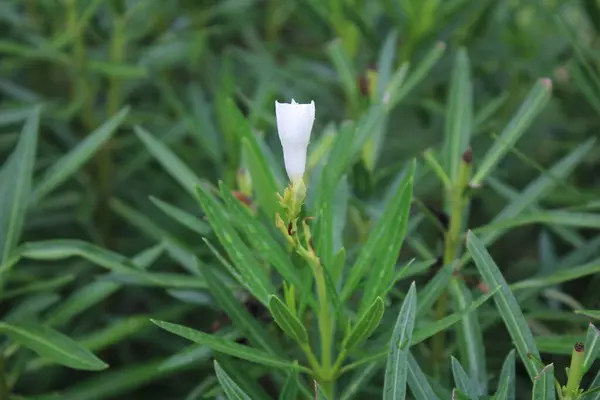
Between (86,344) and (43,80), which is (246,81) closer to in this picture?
(43,80)

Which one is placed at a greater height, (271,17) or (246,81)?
(271,17)

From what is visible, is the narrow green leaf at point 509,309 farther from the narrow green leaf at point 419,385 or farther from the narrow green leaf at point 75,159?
the narrow green leaf at point 75,159

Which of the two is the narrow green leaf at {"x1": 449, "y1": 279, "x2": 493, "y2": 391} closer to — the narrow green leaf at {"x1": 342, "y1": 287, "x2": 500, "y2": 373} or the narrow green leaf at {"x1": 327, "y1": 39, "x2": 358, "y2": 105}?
the narrow green leaf at {"x1": 342, "y1": 287, "x2": 500, "y2": 373}

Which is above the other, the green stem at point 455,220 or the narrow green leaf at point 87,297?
the narrow green leaf at point 87,297

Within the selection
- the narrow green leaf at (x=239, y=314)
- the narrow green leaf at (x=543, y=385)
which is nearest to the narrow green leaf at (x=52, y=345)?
the narrow green leaf at (x=239, y=314)

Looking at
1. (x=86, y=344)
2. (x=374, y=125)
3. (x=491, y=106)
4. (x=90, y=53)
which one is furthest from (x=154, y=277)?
(x=90, y=53)

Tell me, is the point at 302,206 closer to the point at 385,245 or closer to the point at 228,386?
the point at 385,245

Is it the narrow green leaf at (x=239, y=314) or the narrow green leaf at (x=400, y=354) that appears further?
the narrow green leaf at (x=239, y=314)

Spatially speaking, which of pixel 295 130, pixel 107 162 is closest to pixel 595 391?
pixel 295 130
